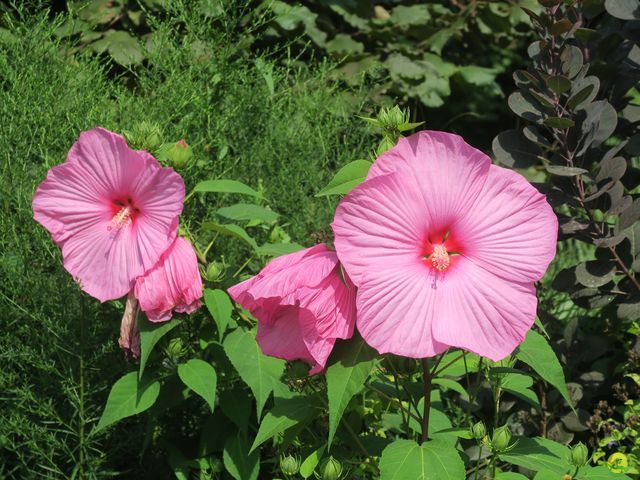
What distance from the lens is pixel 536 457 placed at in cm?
142

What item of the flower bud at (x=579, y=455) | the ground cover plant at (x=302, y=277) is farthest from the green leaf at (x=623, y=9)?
the flower bud at (x=579, y=455)

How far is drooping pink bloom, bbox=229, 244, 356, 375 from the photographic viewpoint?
122 centimetres

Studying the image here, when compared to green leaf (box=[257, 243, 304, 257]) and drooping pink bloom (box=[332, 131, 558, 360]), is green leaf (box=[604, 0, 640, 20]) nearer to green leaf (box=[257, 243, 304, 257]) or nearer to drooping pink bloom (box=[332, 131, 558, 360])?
green leaf (box=[257, 243, 304, 257])

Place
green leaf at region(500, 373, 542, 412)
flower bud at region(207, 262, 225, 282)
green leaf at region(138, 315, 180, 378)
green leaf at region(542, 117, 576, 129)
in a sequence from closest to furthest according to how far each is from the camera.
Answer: green leaf at region(500, 373, 542, 412) → green leaf at region(138, 315, 180, 378) → flower bud at region(207, 262, 225, 282) → green leaf at region(542, 117, 576, 129)

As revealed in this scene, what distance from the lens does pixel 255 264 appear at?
7.86 ft

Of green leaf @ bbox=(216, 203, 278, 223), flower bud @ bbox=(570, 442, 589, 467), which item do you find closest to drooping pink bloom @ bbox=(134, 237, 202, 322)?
green leaf @ bbox=(216, 203, 278, 223)

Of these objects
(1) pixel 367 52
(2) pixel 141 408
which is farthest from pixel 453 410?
(1) pixel 367 52

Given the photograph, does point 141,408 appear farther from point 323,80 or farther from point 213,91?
point 323,80

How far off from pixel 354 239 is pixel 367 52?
11.7 feet

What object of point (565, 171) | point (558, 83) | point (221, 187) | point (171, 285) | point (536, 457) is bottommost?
point (171, 285)

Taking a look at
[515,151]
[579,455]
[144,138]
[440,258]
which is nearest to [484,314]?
[440,258]

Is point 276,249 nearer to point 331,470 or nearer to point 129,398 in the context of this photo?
point 129,398

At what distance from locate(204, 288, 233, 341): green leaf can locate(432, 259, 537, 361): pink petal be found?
59 centimetres

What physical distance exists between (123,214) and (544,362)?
838mm
